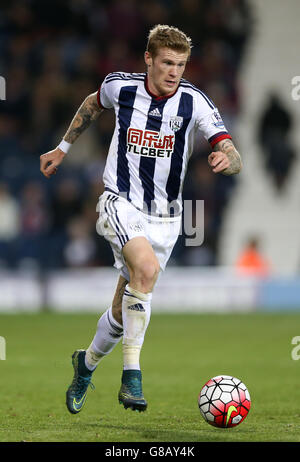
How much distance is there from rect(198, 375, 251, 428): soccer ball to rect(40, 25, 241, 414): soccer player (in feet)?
1.85

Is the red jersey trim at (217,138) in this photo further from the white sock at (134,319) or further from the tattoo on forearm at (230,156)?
the white sock at (134,319)

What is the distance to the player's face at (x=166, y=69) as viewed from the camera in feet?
18.4

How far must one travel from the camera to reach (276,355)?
33.6ft

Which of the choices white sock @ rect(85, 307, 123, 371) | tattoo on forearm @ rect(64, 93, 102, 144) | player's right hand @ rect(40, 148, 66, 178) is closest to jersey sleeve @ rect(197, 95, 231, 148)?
tattoo on forearm @ rect(64, 93, 102, 144)

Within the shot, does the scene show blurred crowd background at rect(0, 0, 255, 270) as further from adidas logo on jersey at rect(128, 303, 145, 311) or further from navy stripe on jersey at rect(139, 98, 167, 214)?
adidas logo on jersey at rect(128, 303, 145, 311)

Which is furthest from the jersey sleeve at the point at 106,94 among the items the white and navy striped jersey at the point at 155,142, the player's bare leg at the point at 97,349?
the player's bare leg at the point at 97,349

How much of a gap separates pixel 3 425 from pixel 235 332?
7.55 metres

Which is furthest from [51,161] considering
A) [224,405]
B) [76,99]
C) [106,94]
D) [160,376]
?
[76,99]

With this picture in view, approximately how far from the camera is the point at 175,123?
229 inches

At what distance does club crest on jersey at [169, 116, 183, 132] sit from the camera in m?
5.81

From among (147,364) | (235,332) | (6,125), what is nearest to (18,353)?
(147,364)

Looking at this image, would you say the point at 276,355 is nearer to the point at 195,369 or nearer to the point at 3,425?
the point at 195,369

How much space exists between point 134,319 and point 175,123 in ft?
4.22

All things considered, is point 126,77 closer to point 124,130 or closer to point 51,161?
point 124,130
